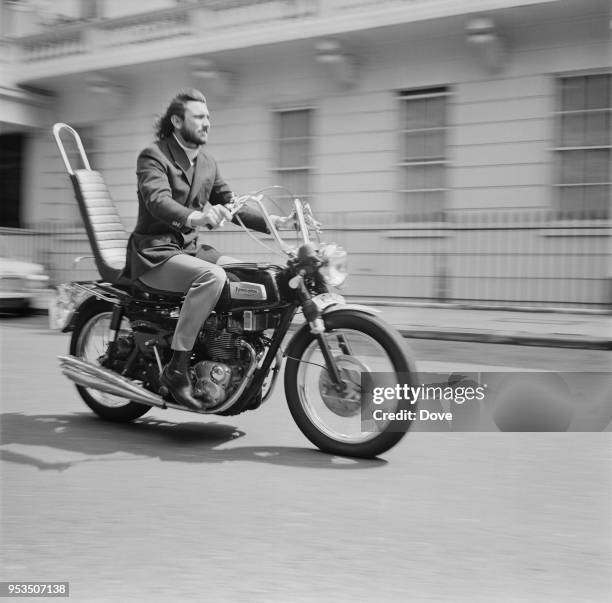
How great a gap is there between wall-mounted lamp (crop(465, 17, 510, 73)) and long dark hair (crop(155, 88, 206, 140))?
9162 mm

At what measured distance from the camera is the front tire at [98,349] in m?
5.19

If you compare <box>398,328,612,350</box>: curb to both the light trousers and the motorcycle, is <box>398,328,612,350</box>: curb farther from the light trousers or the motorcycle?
the light trousers

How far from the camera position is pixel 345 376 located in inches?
170

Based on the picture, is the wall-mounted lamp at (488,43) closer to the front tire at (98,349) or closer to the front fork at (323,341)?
the front tire at (98,349)

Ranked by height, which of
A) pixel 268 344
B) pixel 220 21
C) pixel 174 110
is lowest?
pixel 268 344

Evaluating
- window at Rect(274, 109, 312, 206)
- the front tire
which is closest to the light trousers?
the front tire

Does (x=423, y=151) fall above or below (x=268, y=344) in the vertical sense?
above

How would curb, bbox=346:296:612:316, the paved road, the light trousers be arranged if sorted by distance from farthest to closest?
1. curb, bbox=346:296:612:316
2. the light trousers
3. the paved road

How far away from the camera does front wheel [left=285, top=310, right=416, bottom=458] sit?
4152 mm

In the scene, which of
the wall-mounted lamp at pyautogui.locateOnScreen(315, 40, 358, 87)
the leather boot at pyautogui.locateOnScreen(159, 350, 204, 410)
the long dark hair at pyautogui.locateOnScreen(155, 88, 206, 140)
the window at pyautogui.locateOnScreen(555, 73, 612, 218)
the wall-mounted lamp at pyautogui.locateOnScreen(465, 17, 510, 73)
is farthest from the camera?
the wall-mounted lamp at pyautogui.locateOnScreen(315, 40, 358, 87)

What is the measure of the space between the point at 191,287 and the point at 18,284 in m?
9.57

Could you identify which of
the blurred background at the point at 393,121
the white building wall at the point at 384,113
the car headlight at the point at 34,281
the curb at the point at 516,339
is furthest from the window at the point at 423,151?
the car headlight at the point at 34,281

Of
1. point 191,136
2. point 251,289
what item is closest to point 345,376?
point 251,289

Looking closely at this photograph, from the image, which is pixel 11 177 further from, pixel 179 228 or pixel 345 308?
pixel 345 308
